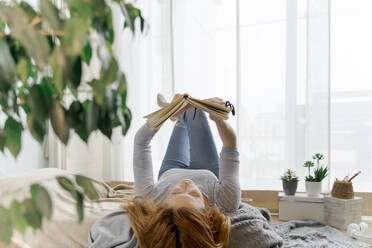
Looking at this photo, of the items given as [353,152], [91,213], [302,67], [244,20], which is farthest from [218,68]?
[91,213]

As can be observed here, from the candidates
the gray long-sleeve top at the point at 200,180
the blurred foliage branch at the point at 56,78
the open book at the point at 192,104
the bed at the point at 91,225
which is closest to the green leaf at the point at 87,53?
the blurred foliage branch at the point at 56,78

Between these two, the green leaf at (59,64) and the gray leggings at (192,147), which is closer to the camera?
the green leaf at (59,64)

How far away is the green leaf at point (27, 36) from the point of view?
0.27 meters

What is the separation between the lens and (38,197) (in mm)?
297

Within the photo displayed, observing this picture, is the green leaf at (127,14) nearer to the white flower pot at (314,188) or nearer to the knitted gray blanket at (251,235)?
the knitted gray blanket at (251,235)

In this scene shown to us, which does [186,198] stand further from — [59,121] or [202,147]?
[59,121]

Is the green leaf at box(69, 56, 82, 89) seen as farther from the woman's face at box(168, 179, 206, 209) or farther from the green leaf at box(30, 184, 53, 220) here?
the woman's face at box(168, 179, 206, 209)

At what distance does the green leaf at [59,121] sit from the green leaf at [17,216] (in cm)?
8

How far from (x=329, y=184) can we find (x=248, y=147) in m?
0.59

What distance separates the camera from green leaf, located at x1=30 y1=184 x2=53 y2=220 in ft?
0.96

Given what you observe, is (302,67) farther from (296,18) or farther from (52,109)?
(52,109)

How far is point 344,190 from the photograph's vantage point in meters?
1.76

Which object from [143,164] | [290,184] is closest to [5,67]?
[143,164]

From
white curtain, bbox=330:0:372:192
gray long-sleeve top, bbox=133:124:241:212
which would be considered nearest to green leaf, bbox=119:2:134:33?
gray long-sleeve top, bbox=133:124:241:212
